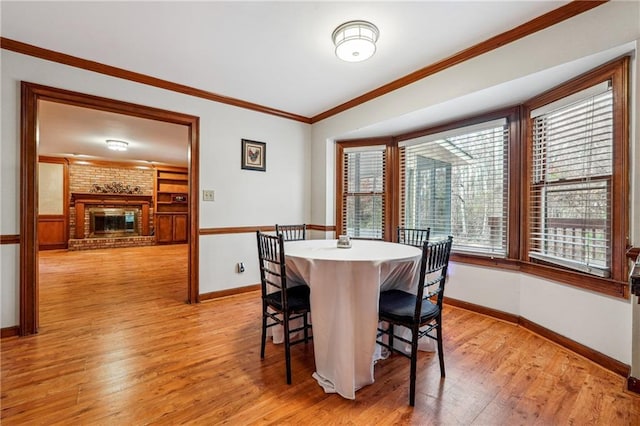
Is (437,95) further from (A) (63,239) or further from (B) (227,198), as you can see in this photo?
(A) (63,239)

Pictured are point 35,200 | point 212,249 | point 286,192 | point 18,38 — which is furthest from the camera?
point 286,192

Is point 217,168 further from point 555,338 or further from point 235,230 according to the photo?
point 555,338

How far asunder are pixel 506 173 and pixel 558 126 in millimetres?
573

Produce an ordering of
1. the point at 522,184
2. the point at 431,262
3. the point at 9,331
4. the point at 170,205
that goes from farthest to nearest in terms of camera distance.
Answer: the point at 170,205, the point at 522,184, the point at 9,331, the point at 431,262

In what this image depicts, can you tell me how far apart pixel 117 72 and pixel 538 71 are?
12.1 ft

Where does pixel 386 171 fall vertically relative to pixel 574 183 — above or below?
above

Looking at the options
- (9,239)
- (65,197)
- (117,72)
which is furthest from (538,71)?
(65,197)

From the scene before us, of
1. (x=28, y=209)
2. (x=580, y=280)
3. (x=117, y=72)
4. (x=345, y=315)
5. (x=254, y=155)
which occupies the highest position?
(x=117, y=72)

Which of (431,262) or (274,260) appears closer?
(431,262)

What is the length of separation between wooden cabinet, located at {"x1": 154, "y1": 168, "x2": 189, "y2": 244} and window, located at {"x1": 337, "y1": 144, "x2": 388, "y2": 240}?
6.50m

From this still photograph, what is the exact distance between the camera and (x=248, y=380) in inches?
70.7

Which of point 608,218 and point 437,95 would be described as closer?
point 608,218

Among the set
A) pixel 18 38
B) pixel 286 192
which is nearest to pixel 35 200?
pixel 18 38

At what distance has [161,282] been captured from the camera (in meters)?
4.16
